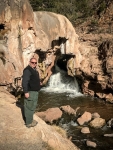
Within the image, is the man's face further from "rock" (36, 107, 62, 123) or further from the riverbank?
"rock" (36, 107, 62, 123)

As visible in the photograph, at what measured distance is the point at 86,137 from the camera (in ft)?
44.4

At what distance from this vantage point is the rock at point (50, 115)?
15.1 metres

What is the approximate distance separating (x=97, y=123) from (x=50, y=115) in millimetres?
2964

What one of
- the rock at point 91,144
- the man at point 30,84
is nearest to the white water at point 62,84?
the rock at point 91,144

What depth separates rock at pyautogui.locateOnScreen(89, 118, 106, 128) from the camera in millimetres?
15047

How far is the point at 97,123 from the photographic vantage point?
15164 millimetres

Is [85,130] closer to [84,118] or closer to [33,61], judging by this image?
[84,118]

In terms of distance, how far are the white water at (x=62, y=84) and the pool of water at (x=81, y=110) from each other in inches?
46.7

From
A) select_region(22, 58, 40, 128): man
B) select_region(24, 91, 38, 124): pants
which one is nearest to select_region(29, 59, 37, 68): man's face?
select_region(22, 58, 40, 128): man

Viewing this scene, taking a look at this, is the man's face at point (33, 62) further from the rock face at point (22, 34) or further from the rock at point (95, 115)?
the rock at point (95, 115)

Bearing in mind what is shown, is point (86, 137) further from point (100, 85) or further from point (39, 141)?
point (100, 85)

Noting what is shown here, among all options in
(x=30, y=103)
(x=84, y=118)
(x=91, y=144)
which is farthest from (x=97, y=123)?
(x=30, y=103)

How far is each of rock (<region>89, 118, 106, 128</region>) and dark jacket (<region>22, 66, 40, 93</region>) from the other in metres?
7.83

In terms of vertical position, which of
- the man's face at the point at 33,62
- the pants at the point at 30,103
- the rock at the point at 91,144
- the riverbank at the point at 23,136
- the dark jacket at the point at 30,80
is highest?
the man's face at the point at 33,62
